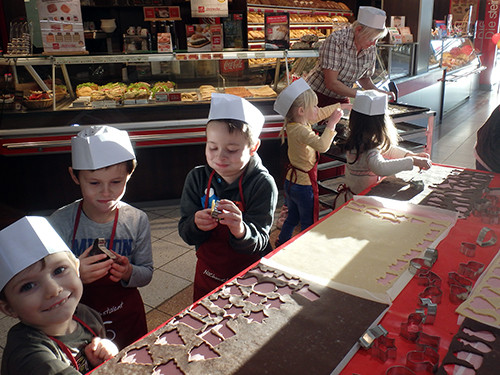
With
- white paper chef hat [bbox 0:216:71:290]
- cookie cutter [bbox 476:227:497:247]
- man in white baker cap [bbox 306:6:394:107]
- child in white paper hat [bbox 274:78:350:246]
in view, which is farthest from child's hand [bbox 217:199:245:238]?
man in white baker cap [bbox 306:6:394:107]

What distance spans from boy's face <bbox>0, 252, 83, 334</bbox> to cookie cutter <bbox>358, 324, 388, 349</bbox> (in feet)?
2.65

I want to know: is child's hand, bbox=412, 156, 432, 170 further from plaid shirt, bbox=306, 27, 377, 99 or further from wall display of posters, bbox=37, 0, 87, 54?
wall display of posters, bbox=37, 0, 87, 54

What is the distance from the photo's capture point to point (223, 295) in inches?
56.9

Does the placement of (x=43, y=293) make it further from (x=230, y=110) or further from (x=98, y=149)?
(x=230, y=110)

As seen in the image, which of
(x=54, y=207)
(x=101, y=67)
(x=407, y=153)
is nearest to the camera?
A: (x=407, y=153)

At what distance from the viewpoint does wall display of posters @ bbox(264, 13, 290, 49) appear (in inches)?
171

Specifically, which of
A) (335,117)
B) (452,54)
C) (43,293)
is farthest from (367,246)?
(452,54)

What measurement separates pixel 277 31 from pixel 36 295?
3.79 m

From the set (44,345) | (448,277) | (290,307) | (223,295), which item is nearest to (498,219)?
(448,277)

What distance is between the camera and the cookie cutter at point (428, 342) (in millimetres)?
1195

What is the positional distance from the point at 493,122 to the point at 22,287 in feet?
9.61

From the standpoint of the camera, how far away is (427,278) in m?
1.49

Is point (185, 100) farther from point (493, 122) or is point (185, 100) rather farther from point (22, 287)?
point (22, 287)

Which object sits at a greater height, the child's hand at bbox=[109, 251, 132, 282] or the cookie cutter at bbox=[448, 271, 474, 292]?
the cookie cutter at bbox=[448, 271, 474, 292]
